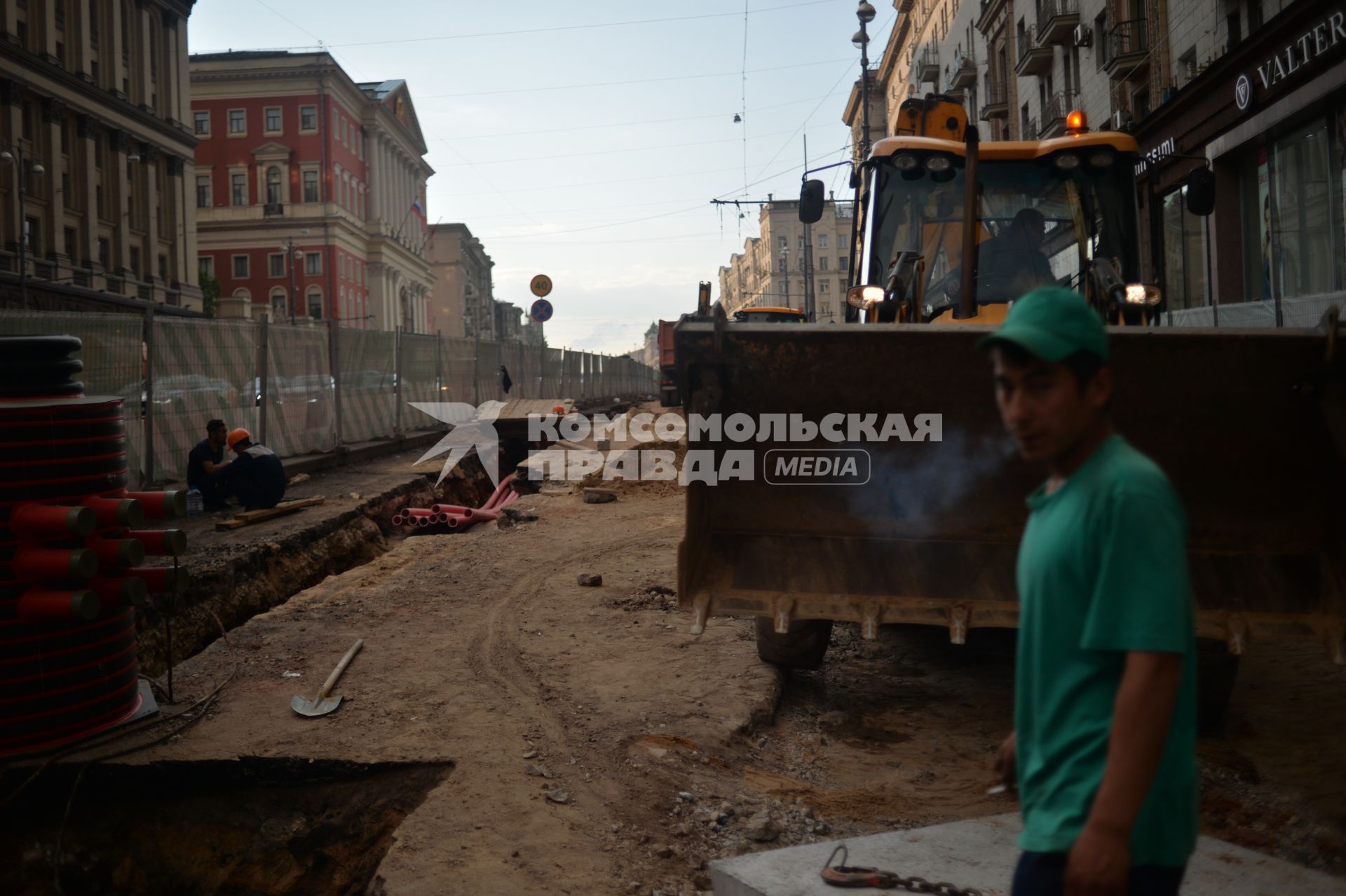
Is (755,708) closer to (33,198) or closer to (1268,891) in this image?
(1268,891)

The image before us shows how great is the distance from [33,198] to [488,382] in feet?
98.7

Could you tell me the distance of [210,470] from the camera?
38.9ft

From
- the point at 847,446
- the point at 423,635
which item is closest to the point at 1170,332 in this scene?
the point at 847,446

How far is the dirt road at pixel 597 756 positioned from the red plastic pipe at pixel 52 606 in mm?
725

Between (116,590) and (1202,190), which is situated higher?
(1202,190)

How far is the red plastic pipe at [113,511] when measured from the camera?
5.14m

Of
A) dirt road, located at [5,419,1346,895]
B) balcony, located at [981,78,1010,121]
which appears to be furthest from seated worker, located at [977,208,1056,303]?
balcony, located at [981,78,1010,121]

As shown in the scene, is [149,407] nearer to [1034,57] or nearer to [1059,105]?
[1059,105]

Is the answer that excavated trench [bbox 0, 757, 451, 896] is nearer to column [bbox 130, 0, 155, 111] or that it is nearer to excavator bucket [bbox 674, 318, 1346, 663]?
excavator bucket [bbox 674, 318, 1346, 663]

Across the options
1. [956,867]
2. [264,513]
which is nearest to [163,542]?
[956,867]

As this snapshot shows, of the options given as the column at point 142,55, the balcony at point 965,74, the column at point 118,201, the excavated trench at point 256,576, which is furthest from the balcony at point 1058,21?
the column at point 142,55

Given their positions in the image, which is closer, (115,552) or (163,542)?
(115,552)

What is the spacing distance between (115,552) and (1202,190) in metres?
6.58

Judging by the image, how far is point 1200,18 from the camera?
20.4m
